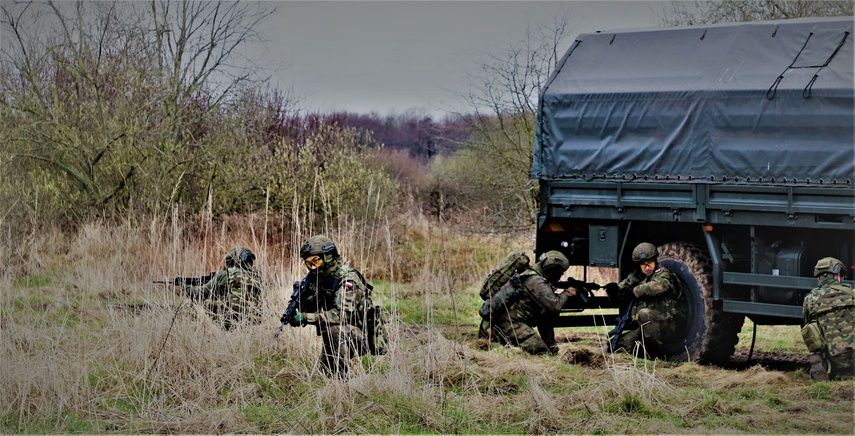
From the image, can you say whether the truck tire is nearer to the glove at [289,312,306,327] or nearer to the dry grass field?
Answer: the dry grass field

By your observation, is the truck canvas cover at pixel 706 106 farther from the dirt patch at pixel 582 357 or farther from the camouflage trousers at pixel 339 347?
the camouflage trousers at pixel 339 347

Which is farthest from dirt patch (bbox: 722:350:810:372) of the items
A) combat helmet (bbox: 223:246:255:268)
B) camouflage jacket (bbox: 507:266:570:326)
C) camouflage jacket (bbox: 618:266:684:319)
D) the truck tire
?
combat helmet (bbox: 223:246:255:268)

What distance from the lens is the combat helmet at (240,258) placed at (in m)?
10.1

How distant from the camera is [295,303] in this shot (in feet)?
27.9

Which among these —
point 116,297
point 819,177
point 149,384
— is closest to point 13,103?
point 116,297

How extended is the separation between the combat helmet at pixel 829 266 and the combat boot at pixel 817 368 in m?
0.72

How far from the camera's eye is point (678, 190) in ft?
33.0

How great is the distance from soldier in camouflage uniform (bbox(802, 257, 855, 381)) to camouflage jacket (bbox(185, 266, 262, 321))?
4634 mm

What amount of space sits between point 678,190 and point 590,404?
11.2 ft

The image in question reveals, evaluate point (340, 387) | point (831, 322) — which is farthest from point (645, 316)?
point (340, 387)

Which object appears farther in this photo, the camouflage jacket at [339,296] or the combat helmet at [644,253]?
the combat helmet at [644,253]

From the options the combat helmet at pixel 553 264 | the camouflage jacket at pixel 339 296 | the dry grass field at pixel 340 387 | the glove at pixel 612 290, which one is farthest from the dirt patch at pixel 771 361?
the camouflage jacket at pixel 339 296

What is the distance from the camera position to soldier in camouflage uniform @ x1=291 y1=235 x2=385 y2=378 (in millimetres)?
8117

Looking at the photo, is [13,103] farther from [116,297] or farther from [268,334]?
[268,334]
